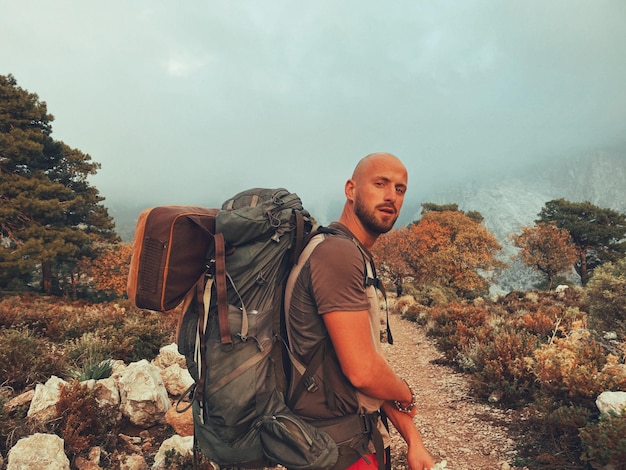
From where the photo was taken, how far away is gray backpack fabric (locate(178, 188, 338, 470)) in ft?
4.70

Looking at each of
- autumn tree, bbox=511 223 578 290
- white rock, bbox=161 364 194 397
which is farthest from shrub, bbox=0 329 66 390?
autumn tree, bbox=511 223 578 290

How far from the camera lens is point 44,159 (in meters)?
22.6

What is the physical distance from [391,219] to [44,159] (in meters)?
28.6

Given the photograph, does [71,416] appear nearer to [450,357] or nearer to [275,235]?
[275,235]

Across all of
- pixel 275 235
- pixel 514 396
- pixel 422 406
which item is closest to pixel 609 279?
pixel 514 396

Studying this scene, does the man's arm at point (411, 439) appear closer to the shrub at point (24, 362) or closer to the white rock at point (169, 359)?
the shrub at point (24, 362)

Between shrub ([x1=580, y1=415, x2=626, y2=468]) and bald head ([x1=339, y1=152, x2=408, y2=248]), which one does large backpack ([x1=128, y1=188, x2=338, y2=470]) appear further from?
shrub ([x1=580, y1=415, x2=626, y2=468])

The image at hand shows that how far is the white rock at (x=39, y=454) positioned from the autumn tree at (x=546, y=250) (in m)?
38.7

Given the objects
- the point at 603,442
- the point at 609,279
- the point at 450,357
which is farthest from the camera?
the point at 609,279

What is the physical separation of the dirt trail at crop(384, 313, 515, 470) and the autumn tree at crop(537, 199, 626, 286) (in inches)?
1513

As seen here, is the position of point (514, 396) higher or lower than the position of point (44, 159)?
lower

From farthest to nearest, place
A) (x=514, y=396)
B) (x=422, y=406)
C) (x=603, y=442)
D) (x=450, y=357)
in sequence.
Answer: (x=450, y=357)
(x=422, y=406)
(x=514, y=396)
(x=603, y=442)

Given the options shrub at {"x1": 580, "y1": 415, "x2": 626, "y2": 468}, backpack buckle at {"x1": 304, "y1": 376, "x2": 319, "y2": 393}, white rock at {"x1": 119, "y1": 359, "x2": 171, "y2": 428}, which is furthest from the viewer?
white rock at {"x1": 119, "y1": 359, "x2": 171, "y2": 428}

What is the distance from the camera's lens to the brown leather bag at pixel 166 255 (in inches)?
61.4
